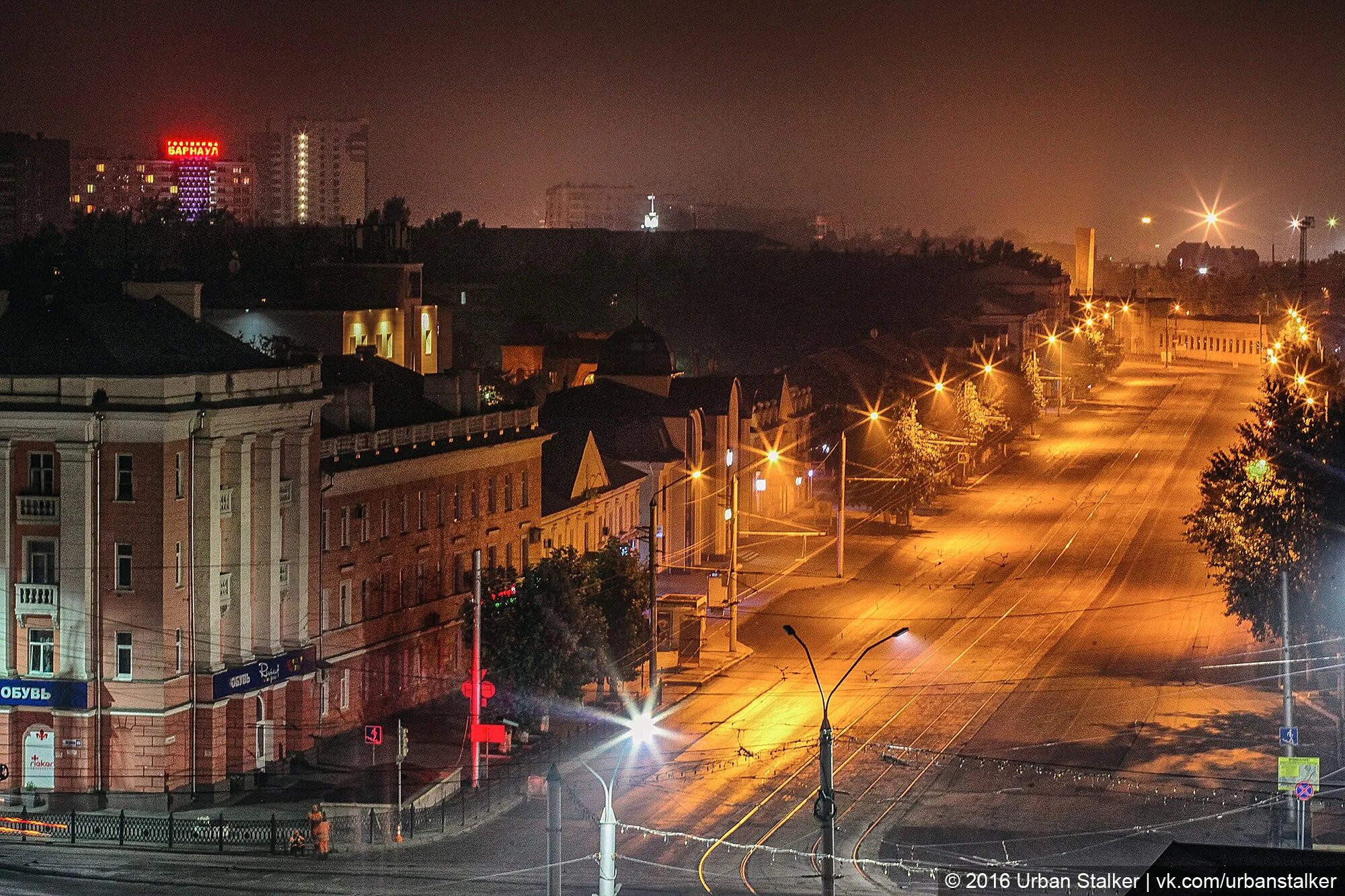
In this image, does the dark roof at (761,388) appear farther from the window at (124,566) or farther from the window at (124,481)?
the window at (124,566)

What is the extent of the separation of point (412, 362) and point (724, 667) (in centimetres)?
4859

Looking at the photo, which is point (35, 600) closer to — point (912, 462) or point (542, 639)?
point (542, 639)

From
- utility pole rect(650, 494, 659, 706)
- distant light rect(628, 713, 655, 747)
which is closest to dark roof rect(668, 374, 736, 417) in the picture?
utility pole rect(650, 494, 659, 706)

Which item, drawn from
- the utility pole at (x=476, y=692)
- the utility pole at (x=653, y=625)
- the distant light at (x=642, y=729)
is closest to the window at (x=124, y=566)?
the utility pole at (x=476, y=692)

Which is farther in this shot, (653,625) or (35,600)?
(653,625)

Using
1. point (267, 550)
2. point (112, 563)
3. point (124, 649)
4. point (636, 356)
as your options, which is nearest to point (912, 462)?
point (636, 356)

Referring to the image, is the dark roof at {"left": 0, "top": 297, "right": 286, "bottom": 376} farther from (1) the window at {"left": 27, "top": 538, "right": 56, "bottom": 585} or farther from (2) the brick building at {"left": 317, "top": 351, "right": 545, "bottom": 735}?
(2) the brick building at {"left": 317, "top": 351, "right": 545, "bottom": 735}

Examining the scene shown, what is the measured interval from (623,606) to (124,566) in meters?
18.3

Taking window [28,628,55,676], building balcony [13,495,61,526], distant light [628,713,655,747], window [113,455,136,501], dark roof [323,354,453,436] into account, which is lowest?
distant light [628,713,655,747]

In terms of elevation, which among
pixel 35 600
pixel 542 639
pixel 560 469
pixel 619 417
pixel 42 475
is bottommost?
pixel 542 639

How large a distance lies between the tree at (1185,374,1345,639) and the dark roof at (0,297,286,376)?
3127 centimetres

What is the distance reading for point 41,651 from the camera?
5822 centimetres

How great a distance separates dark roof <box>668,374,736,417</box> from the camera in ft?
337

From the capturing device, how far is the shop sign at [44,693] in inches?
2270
